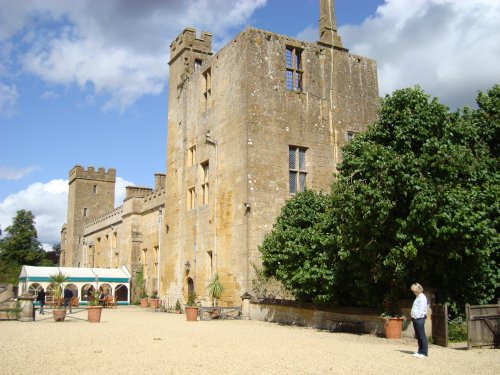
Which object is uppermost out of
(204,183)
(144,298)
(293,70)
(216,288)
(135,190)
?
(293,70)

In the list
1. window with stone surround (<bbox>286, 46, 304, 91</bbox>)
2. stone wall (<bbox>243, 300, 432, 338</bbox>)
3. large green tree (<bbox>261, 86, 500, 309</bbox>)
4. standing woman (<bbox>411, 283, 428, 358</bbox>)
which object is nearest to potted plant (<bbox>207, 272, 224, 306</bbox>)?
stone wall (<bbox>243, 300, 432, 338</bbox>)

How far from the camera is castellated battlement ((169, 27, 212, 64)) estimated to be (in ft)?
89.5

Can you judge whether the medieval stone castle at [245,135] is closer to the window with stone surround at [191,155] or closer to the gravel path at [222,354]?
the window with stone surround at [191,155]

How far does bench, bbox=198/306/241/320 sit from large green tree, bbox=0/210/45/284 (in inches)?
1572

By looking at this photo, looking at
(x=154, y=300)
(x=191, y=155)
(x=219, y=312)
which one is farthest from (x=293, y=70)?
(x=154, y=300)

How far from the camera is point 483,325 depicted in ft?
37.1

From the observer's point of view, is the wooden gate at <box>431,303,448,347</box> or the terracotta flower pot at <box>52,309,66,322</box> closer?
the wooden gate at <box>431,303,448,347</box>

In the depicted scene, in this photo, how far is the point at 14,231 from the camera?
57312 millimetres

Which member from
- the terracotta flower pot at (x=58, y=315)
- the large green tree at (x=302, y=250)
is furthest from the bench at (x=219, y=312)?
the terracotta flower pot at (x=58, y=315)

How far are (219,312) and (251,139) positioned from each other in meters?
6.68

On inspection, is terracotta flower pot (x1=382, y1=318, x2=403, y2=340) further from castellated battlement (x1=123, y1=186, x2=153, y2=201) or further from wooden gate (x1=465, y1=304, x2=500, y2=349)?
castellated battlement (x1=123, y1=186, x2=153, y2=201)

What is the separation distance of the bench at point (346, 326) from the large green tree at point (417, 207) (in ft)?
2.21

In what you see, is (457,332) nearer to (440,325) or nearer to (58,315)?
(440,325)

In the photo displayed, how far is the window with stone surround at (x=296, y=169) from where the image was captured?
21828 mm
